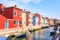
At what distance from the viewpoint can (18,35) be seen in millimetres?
25969

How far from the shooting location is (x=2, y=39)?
779 inches

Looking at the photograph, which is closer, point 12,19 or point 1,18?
point 1,18

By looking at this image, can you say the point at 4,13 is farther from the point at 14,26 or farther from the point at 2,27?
the point at 2,27

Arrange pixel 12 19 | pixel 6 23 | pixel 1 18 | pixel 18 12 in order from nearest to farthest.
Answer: pixel 1 18 < pixel 6 23 < pixel 12 19 < pixel 18 12

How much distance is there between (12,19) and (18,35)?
13.2 m

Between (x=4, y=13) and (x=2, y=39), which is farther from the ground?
(x=4, y=13)

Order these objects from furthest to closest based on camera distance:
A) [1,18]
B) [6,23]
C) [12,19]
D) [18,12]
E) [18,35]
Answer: [18,12], [12,19], [6,23], [1,18], [18,35]

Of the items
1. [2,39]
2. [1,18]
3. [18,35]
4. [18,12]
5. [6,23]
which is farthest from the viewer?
[18,12]

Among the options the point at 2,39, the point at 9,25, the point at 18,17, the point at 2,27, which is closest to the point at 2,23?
the point at 2,27

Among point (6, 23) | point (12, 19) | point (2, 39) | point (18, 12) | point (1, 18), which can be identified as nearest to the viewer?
point (2, 39)

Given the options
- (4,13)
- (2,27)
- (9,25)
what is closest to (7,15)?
(4,13)

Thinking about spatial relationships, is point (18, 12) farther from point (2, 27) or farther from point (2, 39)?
point (2, 39)

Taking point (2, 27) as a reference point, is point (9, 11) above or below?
above

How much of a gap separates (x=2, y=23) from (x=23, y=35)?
8139 mm
